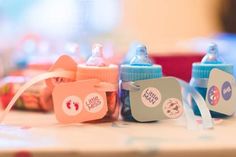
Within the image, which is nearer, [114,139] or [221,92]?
[114,139]

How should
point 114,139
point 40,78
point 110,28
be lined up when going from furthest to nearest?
point 110,28
point 40,78
point 114,139

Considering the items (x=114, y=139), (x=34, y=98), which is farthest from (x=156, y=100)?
(x=34, y=98)

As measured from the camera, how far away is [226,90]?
1.94 feet

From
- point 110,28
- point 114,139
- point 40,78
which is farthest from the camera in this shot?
point 110,28

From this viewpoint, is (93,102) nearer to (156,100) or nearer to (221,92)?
(156,100)

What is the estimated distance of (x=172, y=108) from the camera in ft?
1.80

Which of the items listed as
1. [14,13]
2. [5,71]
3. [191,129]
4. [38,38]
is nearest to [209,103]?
[191,129]

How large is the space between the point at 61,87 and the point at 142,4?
1.25 m

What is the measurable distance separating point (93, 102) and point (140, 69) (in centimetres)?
8

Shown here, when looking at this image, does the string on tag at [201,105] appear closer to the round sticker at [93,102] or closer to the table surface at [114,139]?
the table surface at [114,139]

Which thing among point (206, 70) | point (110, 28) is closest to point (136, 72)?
point (206, 70)

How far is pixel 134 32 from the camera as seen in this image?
5.44 feet

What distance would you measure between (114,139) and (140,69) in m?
0.13

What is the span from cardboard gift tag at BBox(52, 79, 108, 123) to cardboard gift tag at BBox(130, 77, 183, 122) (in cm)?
5
